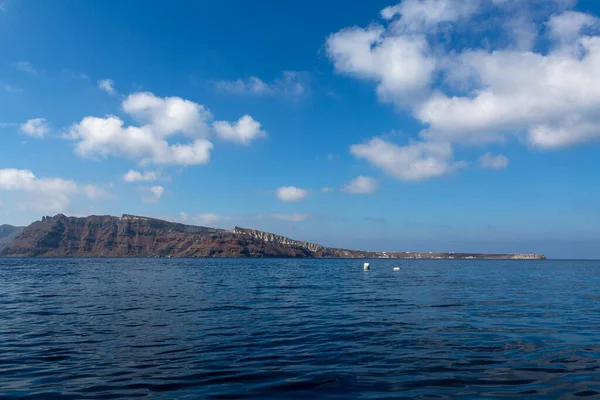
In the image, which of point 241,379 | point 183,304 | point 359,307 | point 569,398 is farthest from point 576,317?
point 183,304

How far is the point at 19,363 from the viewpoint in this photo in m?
16.0

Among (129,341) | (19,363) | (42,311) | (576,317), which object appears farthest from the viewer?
(42,311)

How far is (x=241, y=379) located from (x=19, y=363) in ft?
31.6

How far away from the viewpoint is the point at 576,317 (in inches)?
1099

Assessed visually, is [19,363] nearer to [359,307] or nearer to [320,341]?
[320,341]

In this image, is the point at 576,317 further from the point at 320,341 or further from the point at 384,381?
the point at 384,381

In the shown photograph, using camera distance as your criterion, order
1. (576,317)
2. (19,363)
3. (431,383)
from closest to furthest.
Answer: (431,383) < (19,363) < (576,317)

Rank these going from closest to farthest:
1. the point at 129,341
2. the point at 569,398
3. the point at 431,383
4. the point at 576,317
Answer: the point at 569,398, the point at 431,383, the point at 129,341, the point at 576,317

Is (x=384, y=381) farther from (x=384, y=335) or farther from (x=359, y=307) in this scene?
(x=359, y=307)

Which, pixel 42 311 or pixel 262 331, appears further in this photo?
pixel 42 311

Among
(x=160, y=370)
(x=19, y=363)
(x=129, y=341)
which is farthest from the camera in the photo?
(x=129, y=341)

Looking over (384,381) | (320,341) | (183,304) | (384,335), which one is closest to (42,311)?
(183,304)

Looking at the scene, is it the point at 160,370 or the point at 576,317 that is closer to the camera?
the point at 160,370

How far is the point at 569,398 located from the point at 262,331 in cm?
1473
